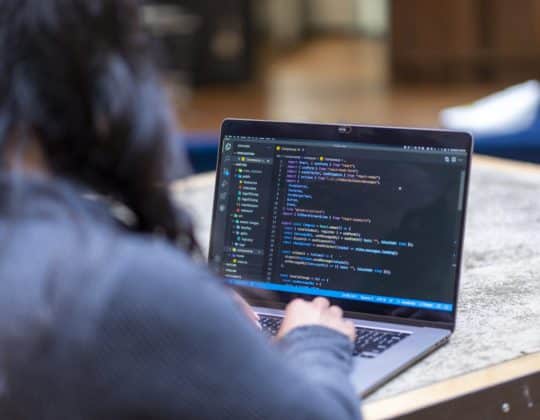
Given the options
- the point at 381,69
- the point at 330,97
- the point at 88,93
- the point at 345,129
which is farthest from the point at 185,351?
the point at 381,69

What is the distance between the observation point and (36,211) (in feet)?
2.17

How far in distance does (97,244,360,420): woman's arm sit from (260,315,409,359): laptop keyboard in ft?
0.91

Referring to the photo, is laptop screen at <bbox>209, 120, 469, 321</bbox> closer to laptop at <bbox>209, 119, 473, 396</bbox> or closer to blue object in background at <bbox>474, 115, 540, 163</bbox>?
laptop at <bbox>209, 119, 473, 396</bbox>

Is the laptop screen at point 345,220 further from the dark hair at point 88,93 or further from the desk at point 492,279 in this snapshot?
the dark hair at point 88,93

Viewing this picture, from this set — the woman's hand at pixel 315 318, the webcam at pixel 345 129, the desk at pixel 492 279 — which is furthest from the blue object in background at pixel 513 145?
the woman's hand at pixel 315 318

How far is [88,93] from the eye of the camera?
2.19 feet

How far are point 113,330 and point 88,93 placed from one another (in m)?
0.17

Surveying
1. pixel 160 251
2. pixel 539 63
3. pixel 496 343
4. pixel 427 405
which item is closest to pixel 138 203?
pixel 160 251

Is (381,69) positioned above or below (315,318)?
above

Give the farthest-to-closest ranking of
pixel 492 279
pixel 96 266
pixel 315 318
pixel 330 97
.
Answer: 1. pixel 330 97
2. pixel 492 279
3. pixel 315 318
4. pixel 96 266

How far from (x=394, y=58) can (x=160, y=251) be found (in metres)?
6.74

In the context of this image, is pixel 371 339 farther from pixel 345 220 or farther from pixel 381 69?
pixel 381 69

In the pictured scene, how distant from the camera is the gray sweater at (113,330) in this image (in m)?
0.63

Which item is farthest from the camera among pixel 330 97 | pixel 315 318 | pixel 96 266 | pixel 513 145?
pixel 330 97
